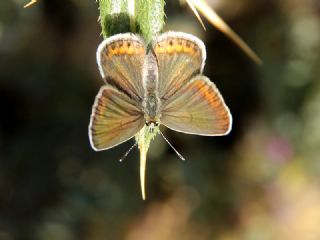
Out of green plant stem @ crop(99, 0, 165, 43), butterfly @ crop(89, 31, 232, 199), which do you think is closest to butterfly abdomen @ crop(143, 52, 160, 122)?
butterfly @ crop(89, 31, 232, 199)

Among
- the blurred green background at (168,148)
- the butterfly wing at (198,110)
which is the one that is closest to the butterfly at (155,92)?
the butterfly wing at (198,110)

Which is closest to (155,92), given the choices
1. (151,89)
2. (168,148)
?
(151,89)

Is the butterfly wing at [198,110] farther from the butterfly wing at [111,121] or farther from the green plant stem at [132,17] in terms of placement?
the green plant stem at [132,17]

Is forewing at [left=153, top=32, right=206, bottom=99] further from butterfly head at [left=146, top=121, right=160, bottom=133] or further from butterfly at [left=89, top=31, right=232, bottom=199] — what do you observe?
butterfly head at [left=146, top=121, right=160, bottom=133]

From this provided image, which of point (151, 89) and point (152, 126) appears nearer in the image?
point (152, 126)

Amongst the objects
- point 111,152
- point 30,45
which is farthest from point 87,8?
point 111,152

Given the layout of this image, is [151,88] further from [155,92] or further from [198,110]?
[198,110]
